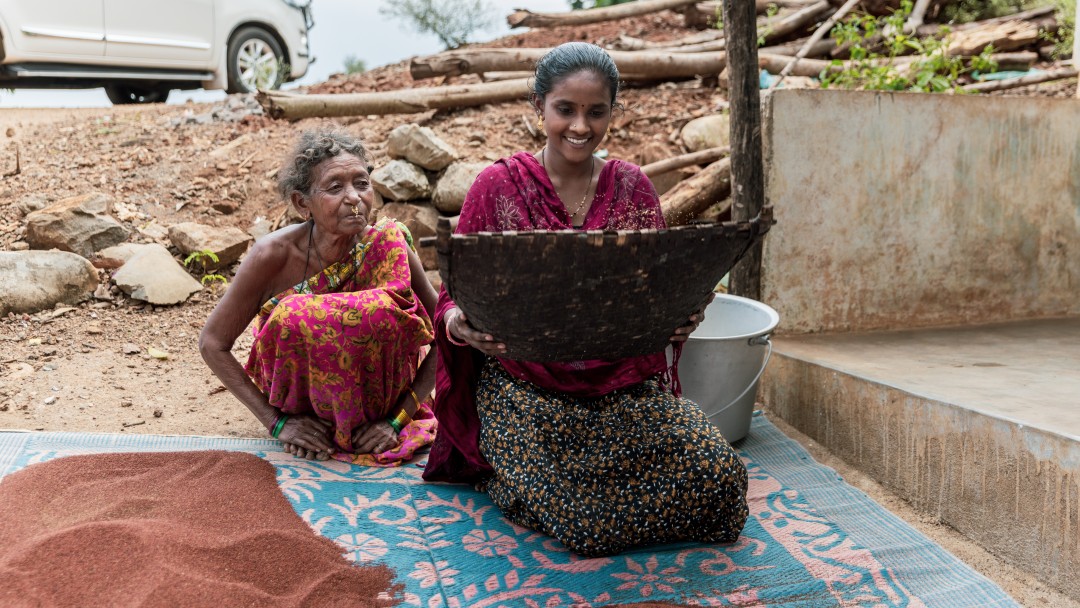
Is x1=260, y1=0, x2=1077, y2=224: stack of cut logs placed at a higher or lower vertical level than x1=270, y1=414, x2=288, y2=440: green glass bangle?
higher

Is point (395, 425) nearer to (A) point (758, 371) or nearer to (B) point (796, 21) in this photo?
(A) point (758, 371)

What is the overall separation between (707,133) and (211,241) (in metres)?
3.25

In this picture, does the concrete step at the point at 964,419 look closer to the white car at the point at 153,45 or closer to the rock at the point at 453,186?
the rock at the point at 453,186

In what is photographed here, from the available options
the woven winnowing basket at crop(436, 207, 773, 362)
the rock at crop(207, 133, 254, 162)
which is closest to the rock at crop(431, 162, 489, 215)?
the rock at crop(207, 133, 254, 162)

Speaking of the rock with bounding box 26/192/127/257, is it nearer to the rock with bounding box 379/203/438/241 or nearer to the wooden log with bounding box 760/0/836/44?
the rock with bounding box 379/203/438/241

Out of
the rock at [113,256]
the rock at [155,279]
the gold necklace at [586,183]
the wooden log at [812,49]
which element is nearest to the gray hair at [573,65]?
the gold necklace at [586,183]

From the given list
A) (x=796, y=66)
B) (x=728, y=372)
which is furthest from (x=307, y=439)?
(x=796, y=66)

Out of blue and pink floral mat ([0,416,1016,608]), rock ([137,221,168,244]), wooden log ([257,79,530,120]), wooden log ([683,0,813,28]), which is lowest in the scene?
blue and pink floral mat ([0,416,1016,608])

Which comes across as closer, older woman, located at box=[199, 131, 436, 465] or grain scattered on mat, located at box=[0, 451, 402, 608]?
grain scattered on mat, located at box=[0, 451, 402, 608]

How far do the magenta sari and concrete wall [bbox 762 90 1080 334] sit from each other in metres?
1.30

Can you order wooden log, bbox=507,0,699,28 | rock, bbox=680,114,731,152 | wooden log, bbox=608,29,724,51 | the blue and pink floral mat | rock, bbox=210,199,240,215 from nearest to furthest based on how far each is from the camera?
the blue and pink floral mat < rock, bbox=210,199,240,215 < rock, bbox=680,114,731,152 < wooden log, bbox=608,29,724,51 < wooden log, bbox=507,0,699,28

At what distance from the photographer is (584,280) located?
6.78 ft

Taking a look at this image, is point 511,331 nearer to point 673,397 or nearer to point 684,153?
point 673,397

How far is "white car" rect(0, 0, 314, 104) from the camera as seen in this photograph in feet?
24.0
